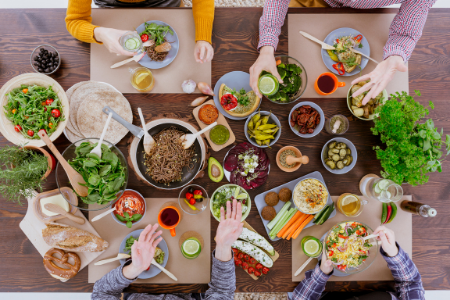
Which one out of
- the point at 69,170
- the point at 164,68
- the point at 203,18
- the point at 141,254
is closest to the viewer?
the point at 69,170

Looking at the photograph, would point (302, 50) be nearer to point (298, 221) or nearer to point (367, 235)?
point (298, 221)

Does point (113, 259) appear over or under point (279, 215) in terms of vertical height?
under

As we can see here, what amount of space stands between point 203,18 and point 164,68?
1.60ft

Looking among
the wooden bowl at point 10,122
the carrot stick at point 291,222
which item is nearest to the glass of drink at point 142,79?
the wooden bowl at point 10,122

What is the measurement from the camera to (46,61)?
200 centimetres

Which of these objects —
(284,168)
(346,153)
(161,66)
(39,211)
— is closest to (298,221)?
(284,168)

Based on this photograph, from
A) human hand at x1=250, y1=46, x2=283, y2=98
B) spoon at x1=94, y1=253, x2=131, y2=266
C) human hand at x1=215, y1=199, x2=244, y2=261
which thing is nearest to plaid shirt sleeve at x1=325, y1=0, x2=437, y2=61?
human hand at x1=250, y1=46, x2=283, y2=98

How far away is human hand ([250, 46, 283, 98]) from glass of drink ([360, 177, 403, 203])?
107 cm

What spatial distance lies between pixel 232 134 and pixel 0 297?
3.43 metres

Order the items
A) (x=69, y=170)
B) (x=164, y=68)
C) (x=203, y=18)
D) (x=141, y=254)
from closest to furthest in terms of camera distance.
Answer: (x=69, y=170) → (x=141, y=254) → (x=203, y=18) → (x=164, y=68)

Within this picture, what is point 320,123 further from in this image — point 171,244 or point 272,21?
point 171,244

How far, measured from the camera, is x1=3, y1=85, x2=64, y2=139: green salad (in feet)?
5.72

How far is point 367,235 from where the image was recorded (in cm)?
198

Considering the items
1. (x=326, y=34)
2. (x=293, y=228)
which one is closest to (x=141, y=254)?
(x=293, y=228)
